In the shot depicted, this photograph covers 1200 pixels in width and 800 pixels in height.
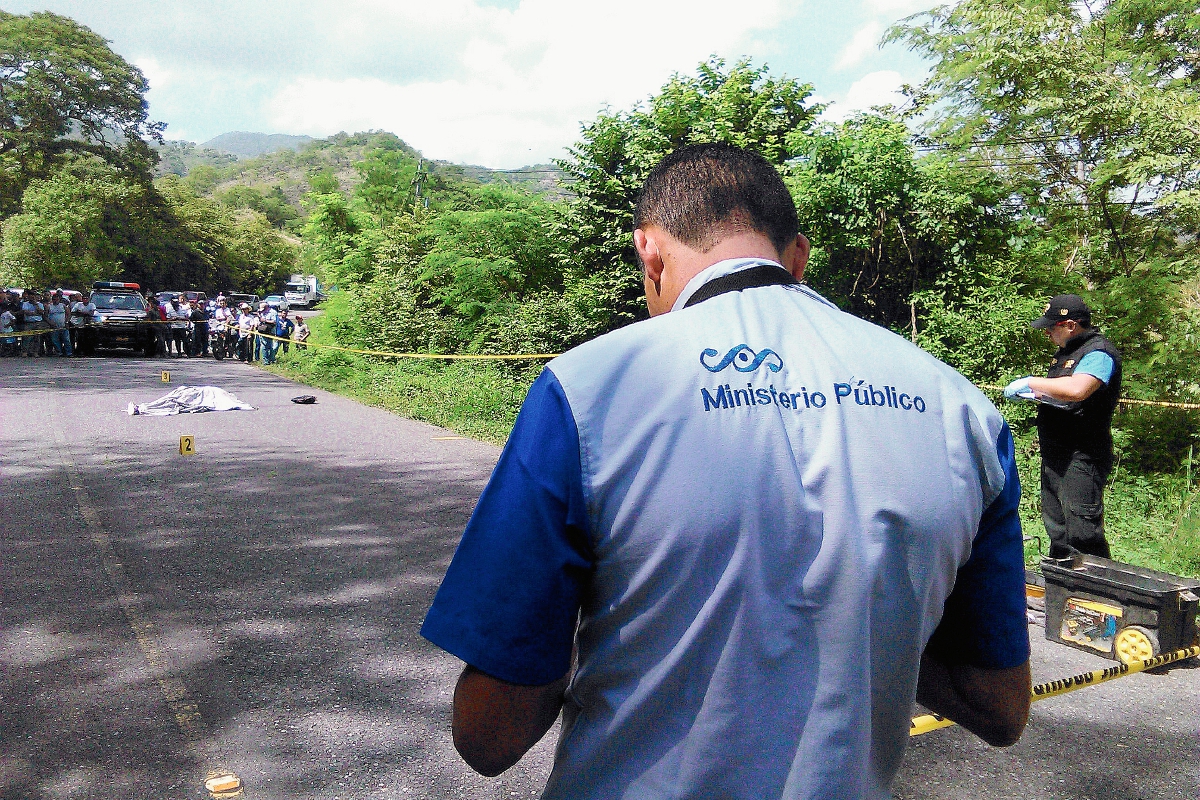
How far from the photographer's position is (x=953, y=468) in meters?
1.32

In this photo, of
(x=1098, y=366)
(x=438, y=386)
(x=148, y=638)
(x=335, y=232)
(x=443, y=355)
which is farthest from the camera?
(x=335, y=232)

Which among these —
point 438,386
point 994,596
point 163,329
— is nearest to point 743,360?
point 994,596

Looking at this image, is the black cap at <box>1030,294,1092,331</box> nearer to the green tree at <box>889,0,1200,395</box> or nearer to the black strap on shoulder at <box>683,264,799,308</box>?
the green tree at <box>889,0,1200,395</box>

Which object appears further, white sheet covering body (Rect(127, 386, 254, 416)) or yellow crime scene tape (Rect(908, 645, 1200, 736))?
white sheet covering body (Rect(127, 386, 254, 416))

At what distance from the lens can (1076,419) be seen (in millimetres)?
5555

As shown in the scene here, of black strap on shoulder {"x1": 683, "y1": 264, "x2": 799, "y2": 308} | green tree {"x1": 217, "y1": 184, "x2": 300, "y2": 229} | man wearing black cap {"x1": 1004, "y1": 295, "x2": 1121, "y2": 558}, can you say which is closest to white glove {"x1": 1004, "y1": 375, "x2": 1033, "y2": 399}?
Result: man wearing black cap {"x1": 1004, "y1": 295, "x2": 1121, "y2": 558}

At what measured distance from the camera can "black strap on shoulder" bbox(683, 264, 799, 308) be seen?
1.38 m

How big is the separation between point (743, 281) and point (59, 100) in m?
42.5

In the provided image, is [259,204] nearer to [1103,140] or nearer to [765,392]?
[1103,140]

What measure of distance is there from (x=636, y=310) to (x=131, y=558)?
10134mm

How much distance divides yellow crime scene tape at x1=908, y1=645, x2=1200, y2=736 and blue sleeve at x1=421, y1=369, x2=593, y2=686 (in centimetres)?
291

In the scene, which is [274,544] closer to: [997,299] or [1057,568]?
[1057,568]

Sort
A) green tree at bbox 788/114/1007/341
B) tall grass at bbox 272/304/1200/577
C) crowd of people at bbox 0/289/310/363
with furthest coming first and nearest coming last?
crowd of people at bbox 0/289/310/363, green tree at bbox 788/114/1007/341, tall grass at bbox 272/304/1200/577

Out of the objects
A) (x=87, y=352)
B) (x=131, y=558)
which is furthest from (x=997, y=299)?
(x=87, y=352)
